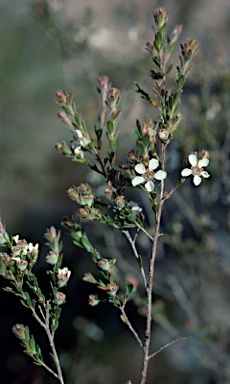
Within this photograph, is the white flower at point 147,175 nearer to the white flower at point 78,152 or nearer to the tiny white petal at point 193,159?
the tiny white petal at point 193,159

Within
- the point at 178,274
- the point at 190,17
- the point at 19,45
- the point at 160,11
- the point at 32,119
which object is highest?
the point at 190,17

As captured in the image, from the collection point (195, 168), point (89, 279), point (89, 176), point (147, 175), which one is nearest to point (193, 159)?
point (195, 168)

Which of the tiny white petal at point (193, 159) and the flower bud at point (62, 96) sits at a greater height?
the flower bud at point (62, 96)

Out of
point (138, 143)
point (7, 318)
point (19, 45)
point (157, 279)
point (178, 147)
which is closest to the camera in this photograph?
point (138, 143)

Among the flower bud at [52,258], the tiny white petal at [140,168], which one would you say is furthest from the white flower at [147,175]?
the flower bud at [52,258]

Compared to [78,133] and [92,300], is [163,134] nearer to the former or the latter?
[78,133]

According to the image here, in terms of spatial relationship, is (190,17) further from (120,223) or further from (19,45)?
(120,223)

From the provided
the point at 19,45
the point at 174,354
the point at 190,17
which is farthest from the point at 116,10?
the point at 174,354

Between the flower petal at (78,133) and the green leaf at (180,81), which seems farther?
the flower petal at (78,133)

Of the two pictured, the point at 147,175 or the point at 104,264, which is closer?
the point at 147,175
